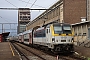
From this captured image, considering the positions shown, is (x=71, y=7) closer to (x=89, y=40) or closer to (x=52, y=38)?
(x=89, y=40)

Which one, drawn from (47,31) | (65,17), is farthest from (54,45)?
(65,17)

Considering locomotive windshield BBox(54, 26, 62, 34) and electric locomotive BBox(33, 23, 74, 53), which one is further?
locomotive windshield BBox(54, 26, 62, 34)

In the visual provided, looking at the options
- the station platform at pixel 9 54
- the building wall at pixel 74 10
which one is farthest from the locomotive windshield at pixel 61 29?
the building wall at pixel 74 10

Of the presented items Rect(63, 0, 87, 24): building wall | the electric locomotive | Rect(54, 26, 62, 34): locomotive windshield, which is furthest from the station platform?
Rect(63, 0, 87, 24): building wall

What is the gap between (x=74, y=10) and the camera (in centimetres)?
4897

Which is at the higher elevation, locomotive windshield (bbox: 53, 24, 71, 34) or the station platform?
locomotive windshield (bbox: 53, 24, 71, 34)

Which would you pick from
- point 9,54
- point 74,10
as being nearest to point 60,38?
point 9,54

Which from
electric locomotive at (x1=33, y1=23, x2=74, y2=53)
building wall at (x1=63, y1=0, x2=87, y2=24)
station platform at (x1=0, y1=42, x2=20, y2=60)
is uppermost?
building wall at (x1=63, y1=0, x2=87, y2=24)

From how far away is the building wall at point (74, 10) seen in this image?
→ 48.4 meters

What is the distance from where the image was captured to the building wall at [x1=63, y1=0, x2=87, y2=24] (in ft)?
159

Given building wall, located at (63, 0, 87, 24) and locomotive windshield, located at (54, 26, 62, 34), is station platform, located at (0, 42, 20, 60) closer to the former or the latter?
locomotive windshield, located at (54, 26, 62, 34)

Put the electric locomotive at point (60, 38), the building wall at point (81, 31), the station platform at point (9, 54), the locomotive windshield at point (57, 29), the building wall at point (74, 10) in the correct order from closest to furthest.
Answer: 1. the station platform at point (9, 54)
2. the electric locomotive at point (60, 38)
3. the locomotive windshield at point (57, 29)
4. the building wall at point (81, 31)
5. the building wall at point (74, 10)

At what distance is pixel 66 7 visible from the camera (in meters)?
48.5

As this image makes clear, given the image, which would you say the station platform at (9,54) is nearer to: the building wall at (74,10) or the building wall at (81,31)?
the building wall at (81,31)
